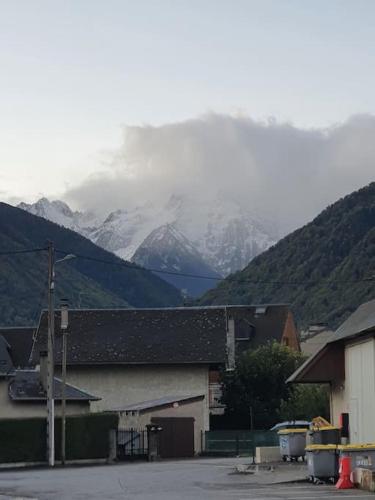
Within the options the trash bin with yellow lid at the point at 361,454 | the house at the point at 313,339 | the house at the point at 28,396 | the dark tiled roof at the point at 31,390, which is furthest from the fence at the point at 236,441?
the house at the point at 313,339

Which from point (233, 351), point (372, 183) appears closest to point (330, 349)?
point (233, 351)

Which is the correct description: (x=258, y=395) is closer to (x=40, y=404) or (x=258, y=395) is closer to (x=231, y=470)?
(x=40, y=404)

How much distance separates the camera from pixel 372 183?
192m

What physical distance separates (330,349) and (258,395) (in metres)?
33.6

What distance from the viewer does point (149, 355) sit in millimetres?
72938

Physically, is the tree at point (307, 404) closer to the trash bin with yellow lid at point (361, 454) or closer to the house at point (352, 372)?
the house at point (352, 372)

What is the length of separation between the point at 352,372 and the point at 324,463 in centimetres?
810

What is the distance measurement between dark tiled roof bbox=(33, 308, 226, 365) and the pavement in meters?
32.3

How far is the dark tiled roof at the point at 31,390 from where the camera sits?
56.8m

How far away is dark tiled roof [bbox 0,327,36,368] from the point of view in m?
91.2

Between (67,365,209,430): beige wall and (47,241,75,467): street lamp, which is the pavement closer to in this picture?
(47,241,75,467): street lamp

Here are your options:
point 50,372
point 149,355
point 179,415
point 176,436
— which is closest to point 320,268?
point 149,355

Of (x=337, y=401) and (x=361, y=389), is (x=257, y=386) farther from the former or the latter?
(x=361, y=389)

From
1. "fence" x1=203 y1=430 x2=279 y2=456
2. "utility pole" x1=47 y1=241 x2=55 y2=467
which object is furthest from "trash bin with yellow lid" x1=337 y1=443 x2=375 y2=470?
"fence" x1=203 y1=430 x2=279 y2=456
